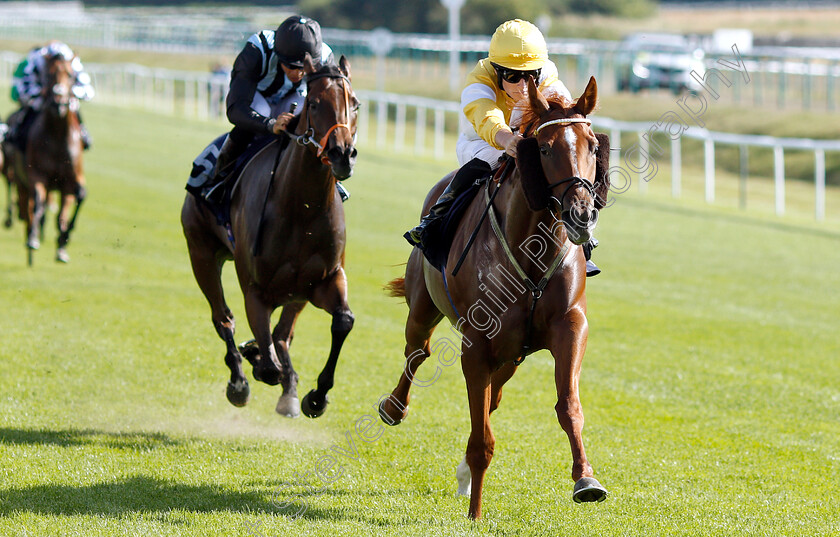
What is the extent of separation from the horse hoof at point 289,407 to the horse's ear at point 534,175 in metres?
2.25

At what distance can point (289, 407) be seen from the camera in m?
5.73

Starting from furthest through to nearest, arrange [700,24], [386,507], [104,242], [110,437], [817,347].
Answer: [700,24] → [104,242] → [817,347] → [110,437] → [386,507]

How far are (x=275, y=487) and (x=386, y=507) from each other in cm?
63

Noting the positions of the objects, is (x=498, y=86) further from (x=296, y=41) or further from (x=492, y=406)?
(x=492, y=406)

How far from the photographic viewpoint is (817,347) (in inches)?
343

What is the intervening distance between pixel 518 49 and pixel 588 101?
79 cm

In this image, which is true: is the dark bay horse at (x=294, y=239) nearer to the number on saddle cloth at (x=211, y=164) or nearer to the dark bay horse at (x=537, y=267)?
the number on saddle cloth at (x=211, y=164)

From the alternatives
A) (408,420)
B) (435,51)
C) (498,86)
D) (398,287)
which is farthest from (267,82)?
(435,51)

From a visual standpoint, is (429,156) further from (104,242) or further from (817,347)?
(817,347)

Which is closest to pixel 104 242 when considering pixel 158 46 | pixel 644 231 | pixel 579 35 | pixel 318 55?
pixel 644 231

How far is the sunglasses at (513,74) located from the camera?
15.9ft

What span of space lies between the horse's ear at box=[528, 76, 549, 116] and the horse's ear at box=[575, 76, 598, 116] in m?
0.13

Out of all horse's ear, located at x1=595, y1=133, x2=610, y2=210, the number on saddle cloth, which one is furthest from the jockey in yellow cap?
the number on saddle cloth

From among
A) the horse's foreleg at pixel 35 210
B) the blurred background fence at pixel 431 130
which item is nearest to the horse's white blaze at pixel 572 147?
the horse's foreleg at pixel 35 210
